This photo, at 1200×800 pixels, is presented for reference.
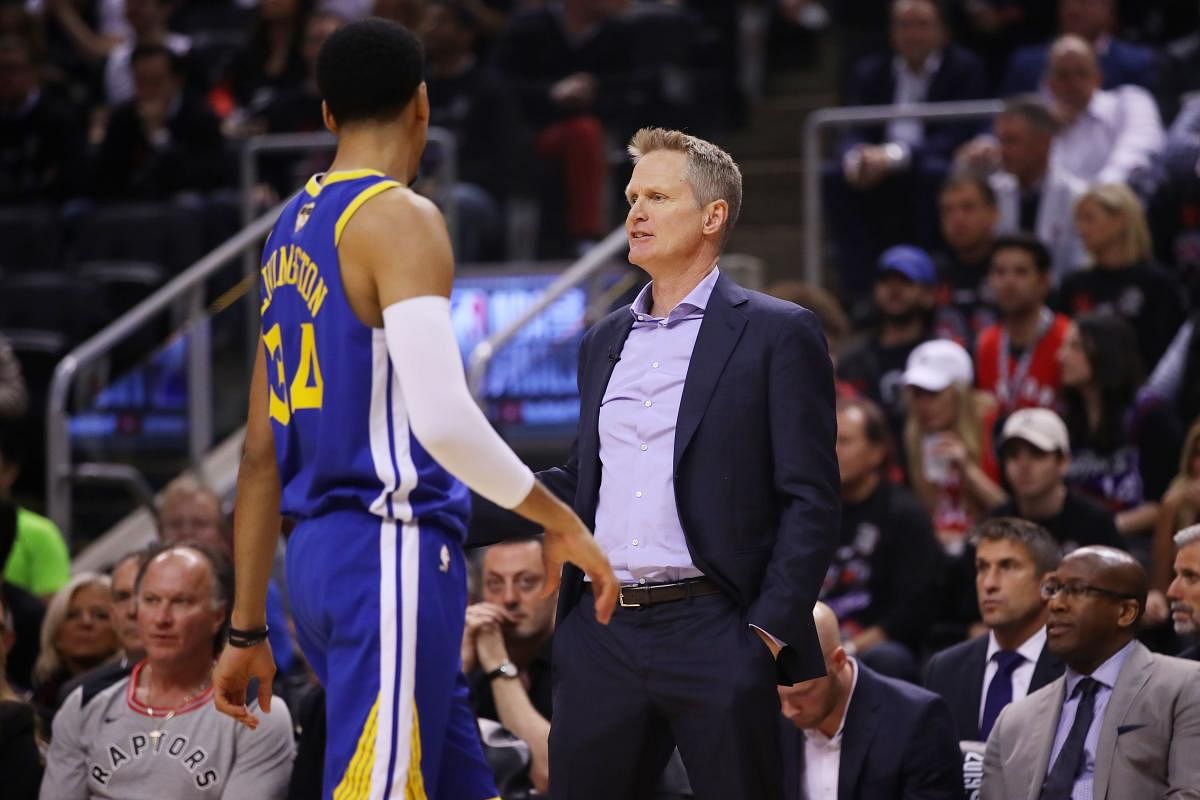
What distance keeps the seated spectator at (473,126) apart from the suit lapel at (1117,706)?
18.0 feet

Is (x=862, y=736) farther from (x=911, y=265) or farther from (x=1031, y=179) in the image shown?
(x=1031, y=179)

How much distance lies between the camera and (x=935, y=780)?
16.7 ft

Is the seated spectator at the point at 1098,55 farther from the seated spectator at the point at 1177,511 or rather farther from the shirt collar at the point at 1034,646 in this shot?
the shirt collar at the point at 1034,646

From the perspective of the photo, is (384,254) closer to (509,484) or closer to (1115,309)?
(509,484)

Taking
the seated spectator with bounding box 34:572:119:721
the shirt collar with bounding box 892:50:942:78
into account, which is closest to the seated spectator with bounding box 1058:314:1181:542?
the shirt collar with bounding box 892:50:942:78

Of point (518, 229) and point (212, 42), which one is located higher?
point (212, 42)

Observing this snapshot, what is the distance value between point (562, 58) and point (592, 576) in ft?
26.7

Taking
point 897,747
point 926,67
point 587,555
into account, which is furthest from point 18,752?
point 926,67

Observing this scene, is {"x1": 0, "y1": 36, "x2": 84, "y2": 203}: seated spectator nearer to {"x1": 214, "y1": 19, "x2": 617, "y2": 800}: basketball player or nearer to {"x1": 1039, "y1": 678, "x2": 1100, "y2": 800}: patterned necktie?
{"x1": 1039, "y1": 678, "x2": 1100, "y2": 800}: patterned necktie

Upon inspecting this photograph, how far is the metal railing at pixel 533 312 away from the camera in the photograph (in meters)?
8.09

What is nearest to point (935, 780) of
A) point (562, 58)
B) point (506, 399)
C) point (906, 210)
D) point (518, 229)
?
point (506, 399)

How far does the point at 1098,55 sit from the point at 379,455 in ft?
24.5

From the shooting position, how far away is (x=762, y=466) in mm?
3891

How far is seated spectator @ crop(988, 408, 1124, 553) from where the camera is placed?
6.96 m
